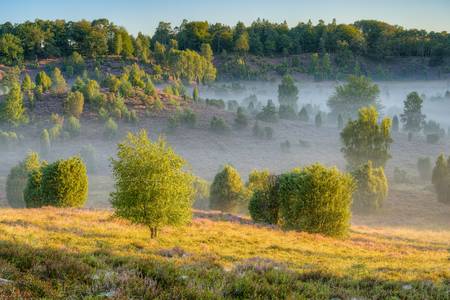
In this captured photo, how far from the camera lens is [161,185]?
2222cm

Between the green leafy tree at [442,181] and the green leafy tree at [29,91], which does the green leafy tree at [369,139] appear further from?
the green leafy tree at [29,91]

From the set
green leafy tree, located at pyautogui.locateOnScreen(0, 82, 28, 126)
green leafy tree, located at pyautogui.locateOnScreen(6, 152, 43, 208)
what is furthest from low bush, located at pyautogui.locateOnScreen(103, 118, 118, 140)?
green leafy tree, located at pyautogui.locateOnScreen(6, 152, 43, 208)

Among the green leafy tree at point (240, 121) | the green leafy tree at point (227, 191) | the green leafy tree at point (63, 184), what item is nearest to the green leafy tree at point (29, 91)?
the green leafy tree at point (240, 121)

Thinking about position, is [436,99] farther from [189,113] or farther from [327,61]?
[189,113]

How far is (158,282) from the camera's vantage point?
31.1 feet

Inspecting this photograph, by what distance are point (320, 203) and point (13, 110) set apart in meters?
83.1

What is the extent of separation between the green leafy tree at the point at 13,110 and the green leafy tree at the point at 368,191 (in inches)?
3040

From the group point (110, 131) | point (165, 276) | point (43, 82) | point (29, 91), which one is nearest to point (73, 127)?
point (110, 131)

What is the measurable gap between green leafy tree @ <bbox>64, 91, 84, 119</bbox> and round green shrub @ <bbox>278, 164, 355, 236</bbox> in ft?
256

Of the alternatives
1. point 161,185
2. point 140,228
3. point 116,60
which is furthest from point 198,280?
point 116,60

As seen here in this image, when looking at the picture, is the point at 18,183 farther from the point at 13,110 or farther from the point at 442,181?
the point at 442,181

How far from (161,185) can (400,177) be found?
57.8 m

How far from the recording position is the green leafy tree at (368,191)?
5381cm

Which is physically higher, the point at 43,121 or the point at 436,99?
the point at 436,99
